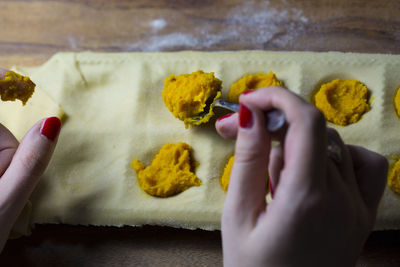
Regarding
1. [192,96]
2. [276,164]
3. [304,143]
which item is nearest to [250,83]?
[192,96]

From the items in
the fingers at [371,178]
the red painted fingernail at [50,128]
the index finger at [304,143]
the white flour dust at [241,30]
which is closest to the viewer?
the index finger at [304,143]

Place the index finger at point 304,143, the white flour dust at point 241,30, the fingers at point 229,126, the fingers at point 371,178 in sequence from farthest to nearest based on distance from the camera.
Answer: the white flour dust at point 241,30
the fingers at point 229,126
the fingers at point 371,178
the index finger at point 304,143

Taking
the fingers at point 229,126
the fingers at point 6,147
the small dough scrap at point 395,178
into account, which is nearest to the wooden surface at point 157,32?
the fingers at point 6,147

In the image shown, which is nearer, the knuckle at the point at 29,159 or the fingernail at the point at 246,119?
the fingernail at the point at 246,119

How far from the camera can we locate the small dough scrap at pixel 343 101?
3.81ft

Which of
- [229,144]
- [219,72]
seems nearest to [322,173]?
[229,144]

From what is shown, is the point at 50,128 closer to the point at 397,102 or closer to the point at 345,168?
the point at 345,168

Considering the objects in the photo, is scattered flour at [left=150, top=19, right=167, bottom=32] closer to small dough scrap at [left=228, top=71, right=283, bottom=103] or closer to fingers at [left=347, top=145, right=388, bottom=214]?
small dough scrap at [left=228, top=71, right=283, bottom=103]

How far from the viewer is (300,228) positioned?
67 cm

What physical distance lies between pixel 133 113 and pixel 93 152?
193 millimetres

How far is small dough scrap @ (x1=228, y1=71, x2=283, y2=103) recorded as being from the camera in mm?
1181

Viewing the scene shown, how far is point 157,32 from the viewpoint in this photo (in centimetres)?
149

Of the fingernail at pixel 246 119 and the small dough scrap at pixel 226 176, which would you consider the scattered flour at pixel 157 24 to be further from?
the fingernail at pixel 246 119

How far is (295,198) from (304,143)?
10cm
